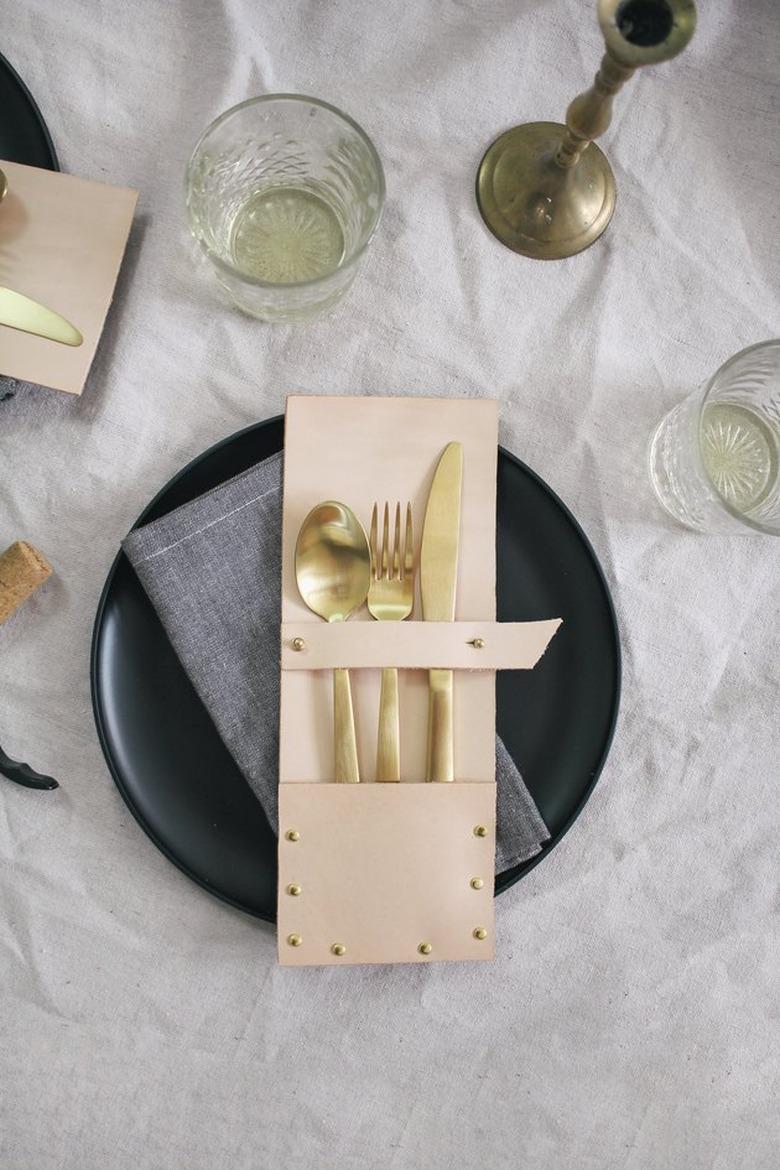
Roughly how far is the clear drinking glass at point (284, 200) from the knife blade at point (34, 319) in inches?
3.5

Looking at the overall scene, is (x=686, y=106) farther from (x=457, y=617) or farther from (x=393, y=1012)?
(x=393, y=1012)

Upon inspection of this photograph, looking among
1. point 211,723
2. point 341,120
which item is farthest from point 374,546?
point 341,120

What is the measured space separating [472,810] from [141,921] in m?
0.20

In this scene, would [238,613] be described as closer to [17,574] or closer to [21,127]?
[17,574]

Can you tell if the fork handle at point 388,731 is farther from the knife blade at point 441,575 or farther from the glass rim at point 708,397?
the glass rim at point 708,397

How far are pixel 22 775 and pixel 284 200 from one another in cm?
36

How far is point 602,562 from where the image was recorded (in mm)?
563

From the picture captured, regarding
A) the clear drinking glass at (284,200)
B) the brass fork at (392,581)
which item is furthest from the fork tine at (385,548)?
the clear drinking glass at (284,200)

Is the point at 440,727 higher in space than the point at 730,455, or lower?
lower

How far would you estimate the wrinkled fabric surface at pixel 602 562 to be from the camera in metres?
0.54

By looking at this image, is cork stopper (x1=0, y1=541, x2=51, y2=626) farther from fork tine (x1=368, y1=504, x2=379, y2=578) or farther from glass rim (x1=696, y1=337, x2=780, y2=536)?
glass rim (x1=696, y1=337, x2=780, y2=536)

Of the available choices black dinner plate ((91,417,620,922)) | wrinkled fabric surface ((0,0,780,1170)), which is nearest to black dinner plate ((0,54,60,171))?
wrinkled fabric surface ((0,0,780,1170))

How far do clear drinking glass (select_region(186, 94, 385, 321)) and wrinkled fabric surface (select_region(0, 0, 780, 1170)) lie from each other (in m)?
0.03

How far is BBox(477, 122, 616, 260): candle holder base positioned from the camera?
1.80ft
